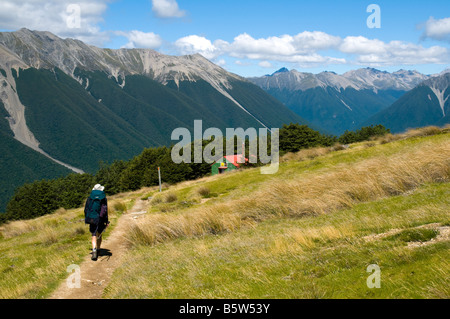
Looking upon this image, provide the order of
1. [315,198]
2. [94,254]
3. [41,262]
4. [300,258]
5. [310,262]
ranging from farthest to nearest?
[315,198] < [41,262] < [94,254] < [300,258] < [310,262]

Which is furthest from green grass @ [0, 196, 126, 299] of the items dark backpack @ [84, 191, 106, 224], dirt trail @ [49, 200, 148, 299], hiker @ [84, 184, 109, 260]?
dark backpack @ [84, 191, 106, 224]

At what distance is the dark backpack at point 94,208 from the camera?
45.0ft

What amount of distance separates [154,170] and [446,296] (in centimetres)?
8698

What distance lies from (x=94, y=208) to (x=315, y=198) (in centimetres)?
867

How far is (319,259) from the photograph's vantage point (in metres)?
8.34

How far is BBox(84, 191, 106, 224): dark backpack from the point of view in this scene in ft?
45.0

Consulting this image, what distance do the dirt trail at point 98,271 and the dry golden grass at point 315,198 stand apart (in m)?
1.04

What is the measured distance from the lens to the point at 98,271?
488 inches

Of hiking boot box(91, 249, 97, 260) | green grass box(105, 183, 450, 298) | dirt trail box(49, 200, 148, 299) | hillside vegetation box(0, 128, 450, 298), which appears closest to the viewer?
green grass box(105, 183, 450, 298)

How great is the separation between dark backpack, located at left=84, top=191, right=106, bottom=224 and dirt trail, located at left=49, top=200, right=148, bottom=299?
153 cm

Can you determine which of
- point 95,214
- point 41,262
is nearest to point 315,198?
point 95,214

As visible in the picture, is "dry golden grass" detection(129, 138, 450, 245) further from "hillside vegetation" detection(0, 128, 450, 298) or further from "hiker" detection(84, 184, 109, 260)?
Answer: "hiker" detection(84, 184, 109, 260)

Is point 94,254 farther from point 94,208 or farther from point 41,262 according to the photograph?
point 41,262

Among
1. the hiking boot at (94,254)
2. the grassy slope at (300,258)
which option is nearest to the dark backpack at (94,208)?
the hiking boot at (94,254)
